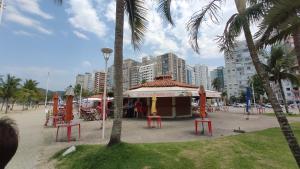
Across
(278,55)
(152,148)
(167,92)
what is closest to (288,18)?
(152,148)

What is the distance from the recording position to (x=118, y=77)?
6.79 m

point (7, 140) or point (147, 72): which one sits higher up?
point (147, 72)

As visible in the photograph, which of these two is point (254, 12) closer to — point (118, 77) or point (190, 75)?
point (118, 77)

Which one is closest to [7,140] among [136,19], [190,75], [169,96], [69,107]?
[136,19]

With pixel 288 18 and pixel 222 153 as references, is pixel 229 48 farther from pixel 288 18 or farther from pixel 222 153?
pixel 222 153

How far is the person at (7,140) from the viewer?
5.70 feet

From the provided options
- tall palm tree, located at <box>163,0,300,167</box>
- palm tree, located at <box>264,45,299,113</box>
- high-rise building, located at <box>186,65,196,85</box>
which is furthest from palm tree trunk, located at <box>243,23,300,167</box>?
high-rise building, located at <box>186,65,196,85</box>

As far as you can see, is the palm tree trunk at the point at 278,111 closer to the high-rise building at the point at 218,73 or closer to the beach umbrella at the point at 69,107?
the beach umbrella at the point at 69,107

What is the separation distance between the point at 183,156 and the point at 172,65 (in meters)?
76.6

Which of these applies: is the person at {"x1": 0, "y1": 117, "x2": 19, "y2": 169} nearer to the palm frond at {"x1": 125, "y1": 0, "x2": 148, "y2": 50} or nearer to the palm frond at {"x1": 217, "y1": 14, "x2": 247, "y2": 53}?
the palm frond at {"x1": 217, "y1": 14, "x2": 247, "y2": 53}

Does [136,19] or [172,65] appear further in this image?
[172,65]

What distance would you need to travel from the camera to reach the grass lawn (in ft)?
19.0

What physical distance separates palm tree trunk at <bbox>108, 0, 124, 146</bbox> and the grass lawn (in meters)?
0.40

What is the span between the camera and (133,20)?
26.4ft
